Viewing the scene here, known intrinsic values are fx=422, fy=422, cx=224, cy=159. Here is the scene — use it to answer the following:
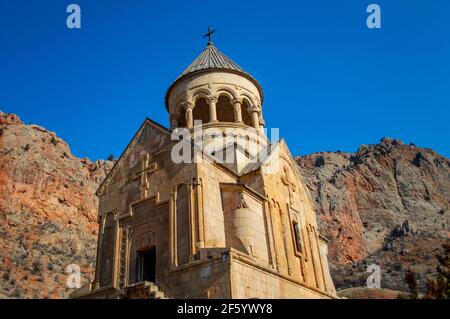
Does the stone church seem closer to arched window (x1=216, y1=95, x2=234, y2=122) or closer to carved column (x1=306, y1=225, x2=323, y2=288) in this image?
carved column (x1=306, y1=225, x2=323, y2=288)

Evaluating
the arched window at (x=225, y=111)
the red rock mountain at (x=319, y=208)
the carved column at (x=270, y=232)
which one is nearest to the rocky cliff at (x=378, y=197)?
the red rock mountain at (x=319, y=208)

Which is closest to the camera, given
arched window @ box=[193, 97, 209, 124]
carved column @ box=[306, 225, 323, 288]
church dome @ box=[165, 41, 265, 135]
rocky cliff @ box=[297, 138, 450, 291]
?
carved column @ box=[306, 225, 323, 288]

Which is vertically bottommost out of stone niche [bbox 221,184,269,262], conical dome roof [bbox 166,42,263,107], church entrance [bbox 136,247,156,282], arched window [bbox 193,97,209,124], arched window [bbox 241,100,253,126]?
church entrance [bbox 136,247,156,282]

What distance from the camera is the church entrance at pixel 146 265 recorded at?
10977 mm

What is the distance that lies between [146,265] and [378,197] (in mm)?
61195

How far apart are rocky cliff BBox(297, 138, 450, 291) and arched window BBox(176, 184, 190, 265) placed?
42.1m

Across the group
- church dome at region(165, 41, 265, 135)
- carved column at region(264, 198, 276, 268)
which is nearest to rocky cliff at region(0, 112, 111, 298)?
church dome at region(165, 41, 265, 135)

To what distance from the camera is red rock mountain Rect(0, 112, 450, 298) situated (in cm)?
3212

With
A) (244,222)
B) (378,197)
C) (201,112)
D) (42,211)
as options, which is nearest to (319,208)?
(378,197)

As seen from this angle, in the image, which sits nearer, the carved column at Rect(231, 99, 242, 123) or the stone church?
the stone church

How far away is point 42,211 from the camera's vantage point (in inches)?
1537

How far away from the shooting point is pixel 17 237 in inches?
1310

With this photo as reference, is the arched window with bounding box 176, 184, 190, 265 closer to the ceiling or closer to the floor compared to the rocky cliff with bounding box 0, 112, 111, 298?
closer to the floor

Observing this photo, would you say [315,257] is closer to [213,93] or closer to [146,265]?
[146,265]
